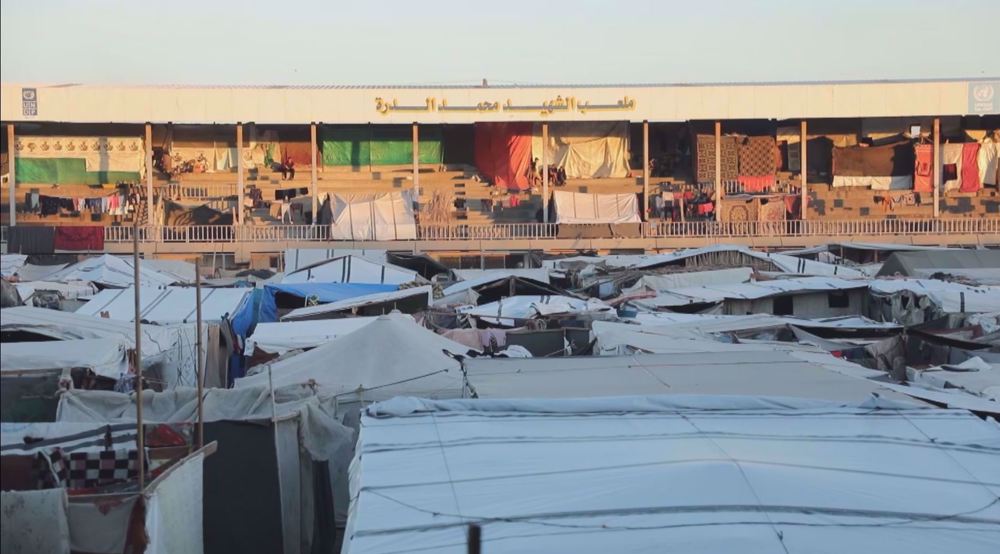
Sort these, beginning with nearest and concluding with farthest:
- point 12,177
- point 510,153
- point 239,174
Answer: point 12,177, point 239,174, point 510,153

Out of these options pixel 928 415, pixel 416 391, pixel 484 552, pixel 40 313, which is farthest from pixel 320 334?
pixel 484 552

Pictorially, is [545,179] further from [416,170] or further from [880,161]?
[880,161]

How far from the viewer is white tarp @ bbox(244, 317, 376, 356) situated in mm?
12906

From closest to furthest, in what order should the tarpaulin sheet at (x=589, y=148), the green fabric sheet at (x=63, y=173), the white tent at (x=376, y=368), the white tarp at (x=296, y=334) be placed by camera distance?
the white tent at (x=376, y=368), the white tarp at (x=296, y=334), the green fabric sheet at (x=63, y=173), the tarpaulin sheet at (x=589, y=148)

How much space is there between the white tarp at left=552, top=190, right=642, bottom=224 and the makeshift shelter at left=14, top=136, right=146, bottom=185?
41.4 feet

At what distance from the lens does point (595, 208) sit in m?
34.5

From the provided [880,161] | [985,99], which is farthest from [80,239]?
[985,99]

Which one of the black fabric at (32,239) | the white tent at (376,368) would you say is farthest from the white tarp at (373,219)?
the white tent at (376,368)

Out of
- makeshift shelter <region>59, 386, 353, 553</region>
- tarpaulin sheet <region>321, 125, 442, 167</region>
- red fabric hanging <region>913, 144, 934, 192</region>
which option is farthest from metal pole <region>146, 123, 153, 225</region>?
makeshift shelter <region>59, 386, 353, 553</region>

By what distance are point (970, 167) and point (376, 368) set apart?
30897mm

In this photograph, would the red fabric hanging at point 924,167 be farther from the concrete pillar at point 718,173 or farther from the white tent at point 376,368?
the white tent at point 376,368

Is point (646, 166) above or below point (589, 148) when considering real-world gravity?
below

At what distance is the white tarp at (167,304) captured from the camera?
14.7 m

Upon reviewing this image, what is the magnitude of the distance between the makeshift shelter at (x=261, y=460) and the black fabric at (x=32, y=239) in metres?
23.3
